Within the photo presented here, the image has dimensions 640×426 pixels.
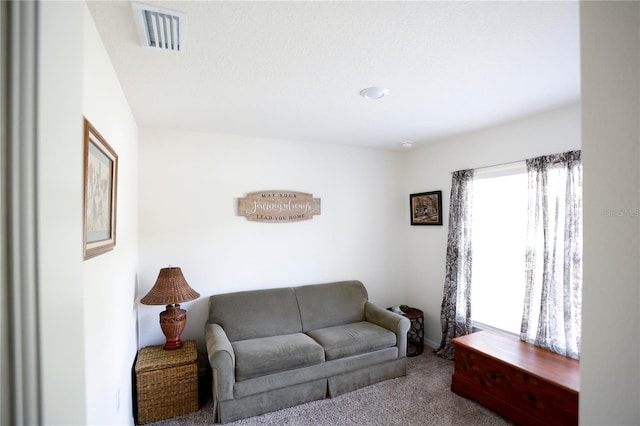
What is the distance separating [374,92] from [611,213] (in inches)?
69.0

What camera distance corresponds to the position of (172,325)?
8.95 ft

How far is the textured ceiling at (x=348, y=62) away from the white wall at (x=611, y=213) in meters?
0.79

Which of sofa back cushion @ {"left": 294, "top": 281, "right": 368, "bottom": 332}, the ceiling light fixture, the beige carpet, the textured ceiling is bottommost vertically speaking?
the beige carpet

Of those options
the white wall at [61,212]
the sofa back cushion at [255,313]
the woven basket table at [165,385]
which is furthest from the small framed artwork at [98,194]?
the sofa back cushion at [255,313]

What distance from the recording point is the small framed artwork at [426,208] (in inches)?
148

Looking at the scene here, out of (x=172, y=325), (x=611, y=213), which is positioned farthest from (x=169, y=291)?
(x=611, y=213)

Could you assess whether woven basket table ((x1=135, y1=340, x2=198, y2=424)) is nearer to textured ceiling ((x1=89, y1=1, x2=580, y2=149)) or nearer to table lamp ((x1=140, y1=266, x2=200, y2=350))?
table lamp ((x1=140, y1=266, x2=200, y2=350))

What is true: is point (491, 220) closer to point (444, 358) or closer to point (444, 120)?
point (444, 120)

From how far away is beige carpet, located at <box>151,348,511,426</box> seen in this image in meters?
2.45

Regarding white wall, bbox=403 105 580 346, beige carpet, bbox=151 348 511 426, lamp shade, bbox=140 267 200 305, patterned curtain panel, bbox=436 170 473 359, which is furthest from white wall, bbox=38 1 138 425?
patterned curtain panel, bbox=436 170 473 359

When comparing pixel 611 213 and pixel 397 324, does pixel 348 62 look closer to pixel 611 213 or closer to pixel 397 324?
pixel 611 213

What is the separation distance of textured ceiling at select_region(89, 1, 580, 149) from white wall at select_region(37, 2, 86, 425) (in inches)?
36.4

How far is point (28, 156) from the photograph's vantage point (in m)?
0.54

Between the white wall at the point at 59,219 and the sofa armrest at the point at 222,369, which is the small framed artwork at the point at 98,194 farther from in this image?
the sofa armrest at the point at 222,369
